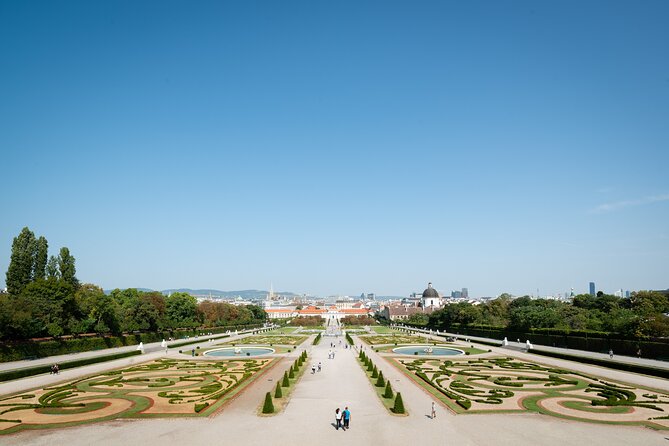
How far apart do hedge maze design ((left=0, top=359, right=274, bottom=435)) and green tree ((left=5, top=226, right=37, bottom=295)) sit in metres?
35.1

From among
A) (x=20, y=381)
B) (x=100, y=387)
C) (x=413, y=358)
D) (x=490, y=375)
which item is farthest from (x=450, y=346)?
(x=20, y=381)

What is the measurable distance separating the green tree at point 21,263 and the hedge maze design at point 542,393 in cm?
5675

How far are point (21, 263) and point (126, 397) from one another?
158 feet

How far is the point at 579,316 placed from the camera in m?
75.1

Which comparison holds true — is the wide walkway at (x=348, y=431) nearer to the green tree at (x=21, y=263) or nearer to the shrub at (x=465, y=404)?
the shrub at (x=465, y=404)

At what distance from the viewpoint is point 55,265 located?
247 feet

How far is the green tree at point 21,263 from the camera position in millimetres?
63500

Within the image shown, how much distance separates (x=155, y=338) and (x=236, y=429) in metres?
57.8

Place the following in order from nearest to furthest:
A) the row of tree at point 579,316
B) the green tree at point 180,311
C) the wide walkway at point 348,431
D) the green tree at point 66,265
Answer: the wide walkway at point 348,431
the row of tree at point 579,316
the green tree at point 66,265
the green tree at point 180,311

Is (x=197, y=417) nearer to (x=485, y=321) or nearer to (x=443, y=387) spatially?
(x=443, y=387)

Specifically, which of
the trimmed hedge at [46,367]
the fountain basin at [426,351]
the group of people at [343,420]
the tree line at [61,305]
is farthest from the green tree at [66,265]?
the group of people at [343,420]

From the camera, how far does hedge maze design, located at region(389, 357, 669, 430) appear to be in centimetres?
2439

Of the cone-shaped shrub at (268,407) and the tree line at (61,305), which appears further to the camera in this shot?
the tree line at (61,305)

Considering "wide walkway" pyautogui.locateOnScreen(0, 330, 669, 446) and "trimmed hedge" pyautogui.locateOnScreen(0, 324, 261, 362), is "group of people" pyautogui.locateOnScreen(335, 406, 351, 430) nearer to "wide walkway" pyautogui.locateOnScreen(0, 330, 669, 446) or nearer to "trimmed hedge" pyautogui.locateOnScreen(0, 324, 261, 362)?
"wide walkway" pyautogui.locateOnScreen(0, 330, 669, 446)
